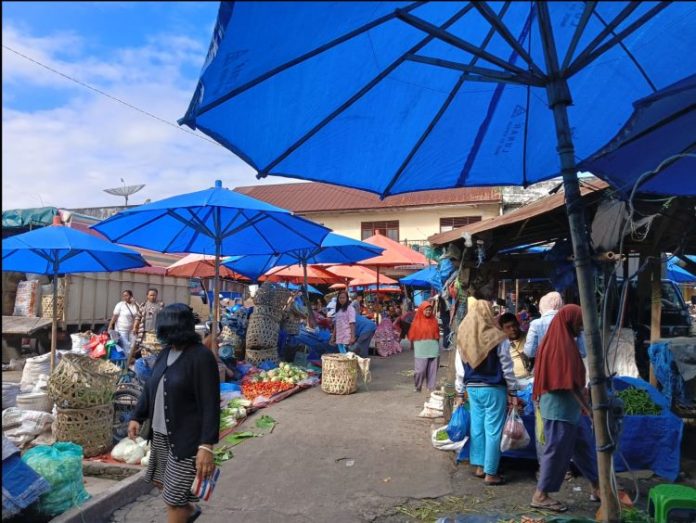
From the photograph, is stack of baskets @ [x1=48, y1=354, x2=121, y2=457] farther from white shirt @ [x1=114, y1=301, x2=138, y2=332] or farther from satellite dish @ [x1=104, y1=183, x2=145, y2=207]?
satellite dish @ [x1=104, y1=183, x2=145, y2=207]

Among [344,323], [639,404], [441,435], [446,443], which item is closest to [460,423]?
[446,443]

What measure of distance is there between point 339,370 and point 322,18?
7.47 meters

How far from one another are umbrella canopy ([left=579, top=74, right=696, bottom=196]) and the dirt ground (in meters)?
2.65

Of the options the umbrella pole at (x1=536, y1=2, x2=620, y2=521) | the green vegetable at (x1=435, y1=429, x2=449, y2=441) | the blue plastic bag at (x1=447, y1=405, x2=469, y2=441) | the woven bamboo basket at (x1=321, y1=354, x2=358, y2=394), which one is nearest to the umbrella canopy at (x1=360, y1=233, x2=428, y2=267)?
the woven bamboo basket at (x1=321, y1=354, x2=358, y2=394)

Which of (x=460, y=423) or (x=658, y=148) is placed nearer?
(x=658, y=148)

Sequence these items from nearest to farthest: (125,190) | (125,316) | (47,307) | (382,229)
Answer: (125,316), (47,307), (125,190), (382,229)

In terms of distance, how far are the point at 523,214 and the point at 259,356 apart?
610 cm

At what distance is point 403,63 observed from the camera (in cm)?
337

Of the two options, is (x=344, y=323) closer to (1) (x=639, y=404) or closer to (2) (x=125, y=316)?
(2) (x=125, y=316)

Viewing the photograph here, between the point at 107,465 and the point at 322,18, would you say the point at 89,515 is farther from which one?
the point at 322,18

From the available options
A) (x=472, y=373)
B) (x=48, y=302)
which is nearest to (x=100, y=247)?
(x=472, y=373)

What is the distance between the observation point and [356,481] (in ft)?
17.3

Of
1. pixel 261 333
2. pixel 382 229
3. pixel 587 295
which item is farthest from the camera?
pixel 382 229

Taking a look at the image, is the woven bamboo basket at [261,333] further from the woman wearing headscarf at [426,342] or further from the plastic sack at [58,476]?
the plastic sack at [58,476]
